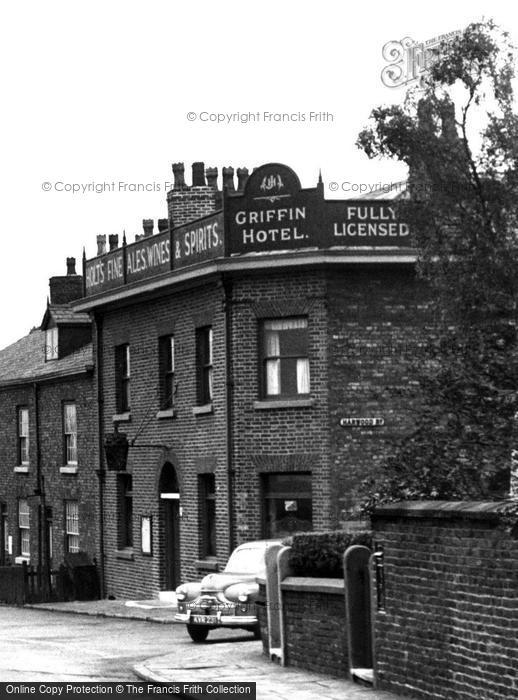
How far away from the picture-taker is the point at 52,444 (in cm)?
4438

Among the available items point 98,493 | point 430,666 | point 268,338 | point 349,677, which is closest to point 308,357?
point 268,338

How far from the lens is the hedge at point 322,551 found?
18.8 meters

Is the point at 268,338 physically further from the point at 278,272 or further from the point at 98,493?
the point at 98,493

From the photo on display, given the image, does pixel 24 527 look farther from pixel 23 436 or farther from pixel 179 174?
pixel 179 174

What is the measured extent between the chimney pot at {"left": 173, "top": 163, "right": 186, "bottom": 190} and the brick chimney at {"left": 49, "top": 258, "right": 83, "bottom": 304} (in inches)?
473

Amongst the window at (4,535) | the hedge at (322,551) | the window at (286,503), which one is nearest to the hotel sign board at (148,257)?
the window at (286,503)

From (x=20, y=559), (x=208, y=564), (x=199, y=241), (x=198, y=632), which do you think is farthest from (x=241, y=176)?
(x=20, y=559)

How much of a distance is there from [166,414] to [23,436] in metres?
11.9

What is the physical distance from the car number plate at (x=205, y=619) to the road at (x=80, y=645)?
45 centimetres

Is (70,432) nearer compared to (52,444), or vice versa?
(70,432)

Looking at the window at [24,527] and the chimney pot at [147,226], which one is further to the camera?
the window at [24,527]

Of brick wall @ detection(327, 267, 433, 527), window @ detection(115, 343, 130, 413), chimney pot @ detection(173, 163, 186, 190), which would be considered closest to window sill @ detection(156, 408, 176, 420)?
window @ detection(115, 343, 130, 413)

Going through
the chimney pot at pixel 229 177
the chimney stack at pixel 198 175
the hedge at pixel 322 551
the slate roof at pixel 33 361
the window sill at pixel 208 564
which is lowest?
the window sill at pixel 208 564

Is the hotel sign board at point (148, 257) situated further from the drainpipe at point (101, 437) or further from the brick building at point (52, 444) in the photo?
the brick building at point (52, 444)
